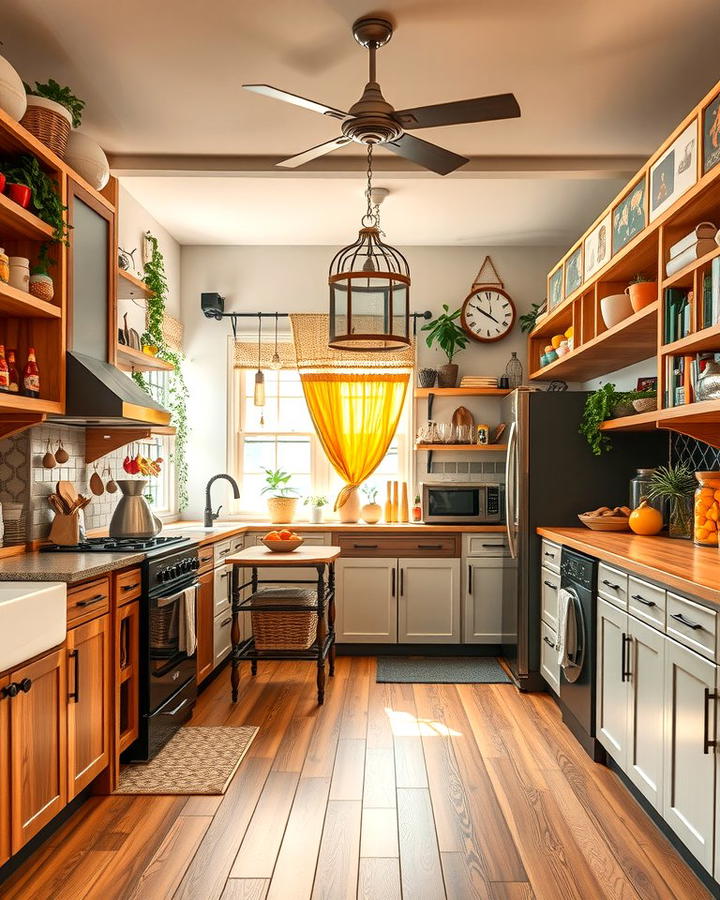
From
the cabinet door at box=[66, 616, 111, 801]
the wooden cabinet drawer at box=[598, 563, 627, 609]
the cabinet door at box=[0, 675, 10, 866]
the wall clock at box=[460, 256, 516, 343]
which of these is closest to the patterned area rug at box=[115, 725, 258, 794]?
the cabinet door at box=[66, 616, 111, 801]

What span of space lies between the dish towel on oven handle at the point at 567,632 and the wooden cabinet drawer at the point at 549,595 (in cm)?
26

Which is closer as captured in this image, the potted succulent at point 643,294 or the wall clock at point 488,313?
the potted succulent at point 643,294

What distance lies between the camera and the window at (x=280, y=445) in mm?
5902

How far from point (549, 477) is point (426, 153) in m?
2.16

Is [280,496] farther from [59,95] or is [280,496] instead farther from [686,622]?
[686,622]

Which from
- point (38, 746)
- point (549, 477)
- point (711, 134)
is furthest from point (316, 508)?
point (711, 134)

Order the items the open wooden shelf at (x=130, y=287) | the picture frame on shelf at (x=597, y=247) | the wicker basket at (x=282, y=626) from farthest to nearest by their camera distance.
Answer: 1. the wicker basket at (x=282, y=626)
2. the open wooden shelf at (x=130, y=287)
3. the picture frame on shelf at (x=597, y=247)

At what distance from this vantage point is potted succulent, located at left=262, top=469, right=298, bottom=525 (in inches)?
216

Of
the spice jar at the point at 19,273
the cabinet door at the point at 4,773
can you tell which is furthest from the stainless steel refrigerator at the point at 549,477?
the cabinet door at the point at 4,773

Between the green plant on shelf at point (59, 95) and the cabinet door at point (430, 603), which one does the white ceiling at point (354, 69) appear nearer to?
the green plant on shelf at point (59, 95)

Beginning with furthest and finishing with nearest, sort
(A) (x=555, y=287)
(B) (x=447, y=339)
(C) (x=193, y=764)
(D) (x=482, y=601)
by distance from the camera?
1. (B) (x=447, y=339)
2. (D) (x=482, y=601)
3. (A) (x=555, y=287)
4. (C) (x=193, y=764)

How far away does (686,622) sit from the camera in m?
2.32

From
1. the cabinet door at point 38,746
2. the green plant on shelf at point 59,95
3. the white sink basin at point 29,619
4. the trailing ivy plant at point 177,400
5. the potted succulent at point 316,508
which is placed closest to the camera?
the white sink basin at point 29,619

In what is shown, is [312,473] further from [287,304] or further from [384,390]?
[287,304]
